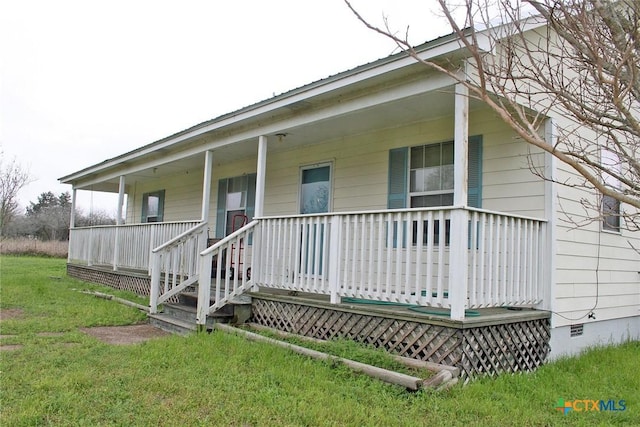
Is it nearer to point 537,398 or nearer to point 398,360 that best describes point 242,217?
point 398,360

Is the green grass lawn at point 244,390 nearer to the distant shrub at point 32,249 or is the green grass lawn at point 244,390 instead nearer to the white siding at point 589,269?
the white siding at point 589,269

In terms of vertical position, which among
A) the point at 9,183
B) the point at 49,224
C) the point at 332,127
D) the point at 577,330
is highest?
the point at 9,183

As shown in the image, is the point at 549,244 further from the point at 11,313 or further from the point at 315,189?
the point at 11,313

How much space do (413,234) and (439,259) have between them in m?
2.38

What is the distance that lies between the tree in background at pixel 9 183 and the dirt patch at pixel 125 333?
17.2m

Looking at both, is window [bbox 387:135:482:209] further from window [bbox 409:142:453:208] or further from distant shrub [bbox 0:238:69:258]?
distant shrub [bbox 0:238:69:258]

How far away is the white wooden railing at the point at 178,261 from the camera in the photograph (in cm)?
734

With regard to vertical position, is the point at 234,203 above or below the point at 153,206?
below

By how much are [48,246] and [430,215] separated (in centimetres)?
3008

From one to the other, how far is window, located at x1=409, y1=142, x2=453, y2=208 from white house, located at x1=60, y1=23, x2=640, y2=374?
0.06ft

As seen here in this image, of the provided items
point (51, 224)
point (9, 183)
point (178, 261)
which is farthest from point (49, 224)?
point (178, 261)

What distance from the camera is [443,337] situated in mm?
4496

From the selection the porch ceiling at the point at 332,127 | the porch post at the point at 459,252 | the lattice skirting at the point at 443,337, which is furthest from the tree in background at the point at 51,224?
the porch post at the point at 459,252

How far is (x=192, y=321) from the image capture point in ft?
21.8
